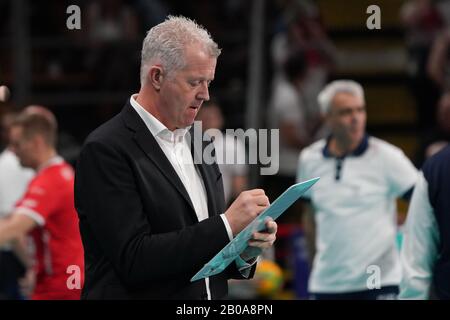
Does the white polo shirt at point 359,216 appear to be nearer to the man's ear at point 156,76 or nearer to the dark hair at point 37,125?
the dark hair at point 37,125

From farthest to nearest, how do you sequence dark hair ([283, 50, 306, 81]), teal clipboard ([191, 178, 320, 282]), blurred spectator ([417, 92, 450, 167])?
dark hair ([283, 50, 306, 81]) → blurred spectator ([417, 92, 450, 167]) → teal clipboard ([191, 178, 320, 282])

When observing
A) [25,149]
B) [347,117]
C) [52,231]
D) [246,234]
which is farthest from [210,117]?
[246,234]

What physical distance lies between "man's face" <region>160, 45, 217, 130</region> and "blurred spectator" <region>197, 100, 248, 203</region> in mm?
4985

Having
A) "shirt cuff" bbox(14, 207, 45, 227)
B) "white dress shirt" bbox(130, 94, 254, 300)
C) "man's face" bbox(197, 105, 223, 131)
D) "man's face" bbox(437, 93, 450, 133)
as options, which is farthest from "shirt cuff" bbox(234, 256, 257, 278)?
"man's face" bbox(197, 105, 223, 131)

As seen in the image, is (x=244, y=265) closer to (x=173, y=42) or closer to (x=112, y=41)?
(x=173, y=42)

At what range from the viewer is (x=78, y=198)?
3.28m

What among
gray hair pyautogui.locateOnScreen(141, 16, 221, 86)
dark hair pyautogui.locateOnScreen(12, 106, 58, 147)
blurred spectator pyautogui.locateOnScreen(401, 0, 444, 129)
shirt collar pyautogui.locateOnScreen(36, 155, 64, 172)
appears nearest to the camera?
gray hair pyautogui.locateOnScreen(141, 16, 221, 86)

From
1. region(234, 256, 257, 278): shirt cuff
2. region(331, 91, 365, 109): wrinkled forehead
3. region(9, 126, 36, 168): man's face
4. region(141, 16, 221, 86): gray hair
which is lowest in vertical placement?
region(234, 256, 257, 278): shirt cuff

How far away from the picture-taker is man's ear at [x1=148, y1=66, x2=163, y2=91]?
328 centimetres

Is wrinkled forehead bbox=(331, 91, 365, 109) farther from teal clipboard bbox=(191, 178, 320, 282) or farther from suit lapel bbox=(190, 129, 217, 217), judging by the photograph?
teal clipboard bbox=(191, 178, 320, 282)

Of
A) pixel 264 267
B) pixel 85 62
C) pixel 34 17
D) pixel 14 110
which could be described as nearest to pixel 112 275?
pixel 264 267

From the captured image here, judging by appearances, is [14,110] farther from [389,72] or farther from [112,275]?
[112,275]

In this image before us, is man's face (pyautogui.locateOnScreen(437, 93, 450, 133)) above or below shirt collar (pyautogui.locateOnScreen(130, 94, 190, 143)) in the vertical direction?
below

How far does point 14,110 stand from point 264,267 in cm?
257
